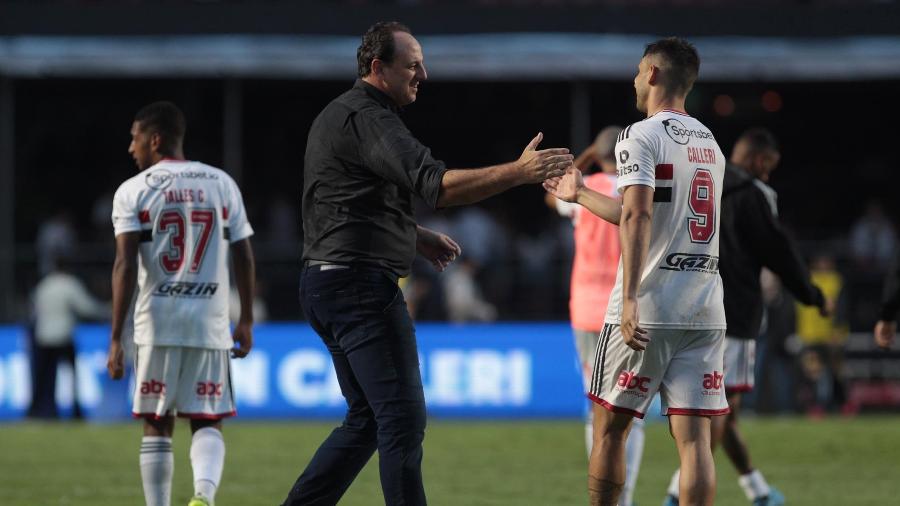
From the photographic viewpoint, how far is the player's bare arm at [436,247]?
25.1 ft

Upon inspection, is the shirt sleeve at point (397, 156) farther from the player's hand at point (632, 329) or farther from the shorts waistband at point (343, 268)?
the player's hand at point (632, 329)

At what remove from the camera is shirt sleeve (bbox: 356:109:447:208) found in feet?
21.2

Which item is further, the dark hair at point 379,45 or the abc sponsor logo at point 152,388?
the abc sponsor logo at point 152,388

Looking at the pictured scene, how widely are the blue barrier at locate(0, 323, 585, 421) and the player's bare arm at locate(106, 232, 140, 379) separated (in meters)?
10.8

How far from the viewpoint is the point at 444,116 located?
1099 inches

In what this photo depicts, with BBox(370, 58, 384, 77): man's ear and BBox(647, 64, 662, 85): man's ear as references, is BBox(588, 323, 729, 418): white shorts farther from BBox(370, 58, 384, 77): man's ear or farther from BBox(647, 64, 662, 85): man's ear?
BBox(370, 58, 384, 77): man's ear

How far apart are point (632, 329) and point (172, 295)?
279cm

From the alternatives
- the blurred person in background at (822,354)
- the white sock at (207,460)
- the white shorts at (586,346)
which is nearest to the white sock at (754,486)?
the white shorts at (586,346)

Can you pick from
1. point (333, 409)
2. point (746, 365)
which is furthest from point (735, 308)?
point (333, 409)

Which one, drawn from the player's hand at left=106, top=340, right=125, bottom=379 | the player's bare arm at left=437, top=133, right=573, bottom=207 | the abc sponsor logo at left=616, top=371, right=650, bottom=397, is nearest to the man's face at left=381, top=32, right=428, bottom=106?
the player's bare arm at left=437, top=133, right=573, bottom=207

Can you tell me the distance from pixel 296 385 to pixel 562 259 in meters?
5.52

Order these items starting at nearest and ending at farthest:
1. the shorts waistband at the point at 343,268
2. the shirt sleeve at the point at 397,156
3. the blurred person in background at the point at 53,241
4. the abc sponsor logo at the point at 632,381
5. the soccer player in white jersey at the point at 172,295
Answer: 1. the shirt sleeve at the point at 397,156
2. the shorts waistband at the point at 343,268
3. the abc sponsor logo at the point at 632,381
4. the soccer player in white jersey at the point at 172,295
5. the blurred person in background at the point at 53,241

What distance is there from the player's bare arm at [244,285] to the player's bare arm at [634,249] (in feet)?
8.40

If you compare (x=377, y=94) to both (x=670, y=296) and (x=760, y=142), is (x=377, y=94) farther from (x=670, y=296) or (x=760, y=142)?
(x=760, y=142)
